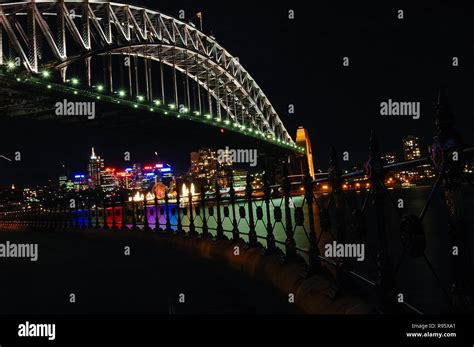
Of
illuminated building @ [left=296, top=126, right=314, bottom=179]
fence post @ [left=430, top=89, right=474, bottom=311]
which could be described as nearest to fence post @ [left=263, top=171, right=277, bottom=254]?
fence post @ [left=430, top=89, right=474, bottom=311]

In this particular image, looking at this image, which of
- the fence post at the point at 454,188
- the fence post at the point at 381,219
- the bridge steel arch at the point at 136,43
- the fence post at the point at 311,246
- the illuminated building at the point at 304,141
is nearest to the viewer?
the fence post at the point at 454,188

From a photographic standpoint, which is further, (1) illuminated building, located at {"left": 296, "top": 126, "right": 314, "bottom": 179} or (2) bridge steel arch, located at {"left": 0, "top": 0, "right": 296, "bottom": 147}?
(1) illuminated building, located at {"left": 296, "top": 126, "right": 314, "bottom": 179}

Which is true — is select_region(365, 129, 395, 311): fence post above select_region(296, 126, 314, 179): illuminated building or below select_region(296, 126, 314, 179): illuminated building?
below

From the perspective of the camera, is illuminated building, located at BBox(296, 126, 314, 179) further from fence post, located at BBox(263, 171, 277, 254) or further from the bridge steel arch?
fence post, located at BBox(263, 171, 277, 254)

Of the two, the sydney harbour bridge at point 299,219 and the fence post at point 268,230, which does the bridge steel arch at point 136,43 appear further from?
the fence post at point 268,230

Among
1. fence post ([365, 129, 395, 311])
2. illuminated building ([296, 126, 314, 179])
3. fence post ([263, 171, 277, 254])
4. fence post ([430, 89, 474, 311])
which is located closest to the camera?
fence post ([430, 89, 474, 311])

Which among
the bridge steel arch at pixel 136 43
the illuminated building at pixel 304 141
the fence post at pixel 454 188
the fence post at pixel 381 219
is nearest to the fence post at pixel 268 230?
the fence post at pixel 381 219

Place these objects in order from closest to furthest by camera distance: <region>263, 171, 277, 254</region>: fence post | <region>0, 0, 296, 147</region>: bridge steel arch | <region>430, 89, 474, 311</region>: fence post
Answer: <region>430, 89, 474, 311</region>: fence post, <region>263, 171, 277, 254</region>: fence post, <region>0, 0, 296, 147</region>: bridge steel arch

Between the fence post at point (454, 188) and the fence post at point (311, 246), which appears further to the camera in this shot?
the fence post at point (311, 246)

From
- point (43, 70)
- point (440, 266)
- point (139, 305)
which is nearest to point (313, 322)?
point (139, 305)
